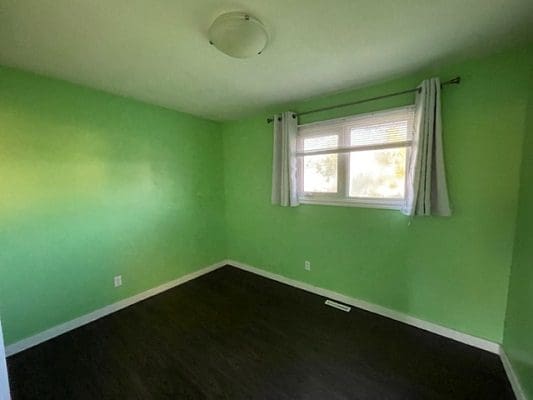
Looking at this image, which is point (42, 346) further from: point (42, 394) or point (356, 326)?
point (356, 326)

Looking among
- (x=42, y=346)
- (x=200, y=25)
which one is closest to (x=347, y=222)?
(x=200, y=25)

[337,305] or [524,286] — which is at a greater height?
[524,286]

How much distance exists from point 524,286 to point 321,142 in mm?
1906

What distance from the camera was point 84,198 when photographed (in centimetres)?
215

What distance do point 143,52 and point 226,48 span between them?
2.09ft

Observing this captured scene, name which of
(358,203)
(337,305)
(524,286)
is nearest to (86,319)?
(337,305)

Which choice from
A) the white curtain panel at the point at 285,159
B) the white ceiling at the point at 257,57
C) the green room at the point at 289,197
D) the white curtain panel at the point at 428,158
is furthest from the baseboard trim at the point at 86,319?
the white curtain panel at the point at 428,158

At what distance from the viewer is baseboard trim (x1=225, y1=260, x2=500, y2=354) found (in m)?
1.80

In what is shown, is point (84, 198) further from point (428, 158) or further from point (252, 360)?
point (428, 158)

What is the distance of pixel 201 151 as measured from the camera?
3.17m

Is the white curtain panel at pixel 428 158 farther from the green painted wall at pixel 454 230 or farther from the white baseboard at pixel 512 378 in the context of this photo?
the white baseboard at pixel 512 378

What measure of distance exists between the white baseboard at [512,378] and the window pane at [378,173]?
4.38 ft

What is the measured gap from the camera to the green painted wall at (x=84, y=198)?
5.88ft

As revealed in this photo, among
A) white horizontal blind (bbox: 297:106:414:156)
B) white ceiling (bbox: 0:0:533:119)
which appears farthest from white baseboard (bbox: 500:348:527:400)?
white ceiling (bbox: 0:0:533:119)
